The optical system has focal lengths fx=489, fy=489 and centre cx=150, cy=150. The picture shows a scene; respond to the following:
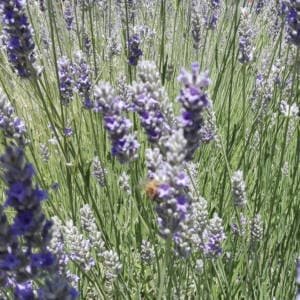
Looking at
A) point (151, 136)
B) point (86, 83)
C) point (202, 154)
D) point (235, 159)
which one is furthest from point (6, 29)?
point (235, 159)

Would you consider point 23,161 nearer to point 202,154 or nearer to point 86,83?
point 86,83

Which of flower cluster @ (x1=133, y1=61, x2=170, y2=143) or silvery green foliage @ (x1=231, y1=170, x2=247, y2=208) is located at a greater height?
flower cluster @ (x1=133, y1=61, x2=170, y2=143)

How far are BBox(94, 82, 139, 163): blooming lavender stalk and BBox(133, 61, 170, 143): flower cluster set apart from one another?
1.6 inches

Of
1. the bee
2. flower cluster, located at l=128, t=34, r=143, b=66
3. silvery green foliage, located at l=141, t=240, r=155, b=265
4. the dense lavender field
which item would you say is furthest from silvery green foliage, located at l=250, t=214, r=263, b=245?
flower cluster, located at l=128, t=34, r=143, b=66

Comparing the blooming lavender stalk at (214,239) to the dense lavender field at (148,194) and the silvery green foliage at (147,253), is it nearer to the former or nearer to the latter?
the dense lavender field at (148,194)

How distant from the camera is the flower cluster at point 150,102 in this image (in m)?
1.02

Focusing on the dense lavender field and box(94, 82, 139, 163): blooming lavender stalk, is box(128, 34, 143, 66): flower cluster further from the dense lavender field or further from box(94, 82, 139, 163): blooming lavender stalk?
box(94, 82, 139, 163): blooming lavender stalk

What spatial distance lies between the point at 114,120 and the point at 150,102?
8 centimetres

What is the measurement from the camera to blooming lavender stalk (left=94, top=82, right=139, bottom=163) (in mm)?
987

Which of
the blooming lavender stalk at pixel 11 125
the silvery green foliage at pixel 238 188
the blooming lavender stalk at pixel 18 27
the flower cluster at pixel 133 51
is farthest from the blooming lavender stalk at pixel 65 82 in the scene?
the silvery green foliage at pixel 238 188

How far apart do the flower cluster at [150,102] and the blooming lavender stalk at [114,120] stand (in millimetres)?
42

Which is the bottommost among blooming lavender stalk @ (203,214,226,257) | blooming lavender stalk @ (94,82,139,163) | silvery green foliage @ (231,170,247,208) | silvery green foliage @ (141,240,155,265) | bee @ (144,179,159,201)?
silvery green foliage @ (141,240,155,265)

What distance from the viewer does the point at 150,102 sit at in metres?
1.02

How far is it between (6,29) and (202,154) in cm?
161
